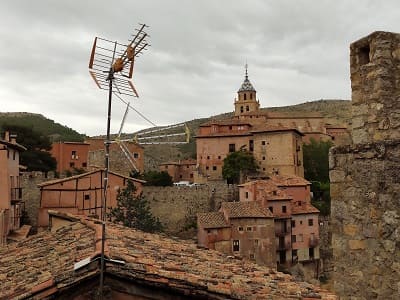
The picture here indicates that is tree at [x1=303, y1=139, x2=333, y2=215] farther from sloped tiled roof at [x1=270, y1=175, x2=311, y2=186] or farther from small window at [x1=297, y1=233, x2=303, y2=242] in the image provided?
small window at [x1=297, y1=233, x2=303, y2=242]

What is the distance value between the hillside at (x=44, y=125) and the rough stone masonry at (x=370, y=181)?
70763 millimetres

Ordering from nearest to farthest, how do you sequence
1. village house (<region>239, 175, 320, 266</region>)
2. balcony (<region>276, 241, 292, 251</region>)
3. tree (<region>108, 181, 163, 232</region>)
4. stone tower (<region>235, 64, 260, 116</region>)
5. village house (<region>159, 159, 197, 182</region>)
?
tree (<region>108, 181, 163, 232</region>) → balcony (<region>276, 241, 292, 251</region>) → village house (<region>239, 175, 320, 266</region>) → village house (<region>159, 159, 197, 182</region>) → stone tower (<region>235, 64, 260, 116</region>)

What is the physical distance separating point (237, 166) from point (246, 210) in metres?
15.6

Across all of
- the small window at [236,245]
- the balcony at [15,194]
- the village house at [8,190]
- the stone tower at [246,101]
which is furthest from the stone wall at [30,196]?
the stone tower at [246,101]

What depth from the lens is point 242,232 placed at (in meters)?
29.8

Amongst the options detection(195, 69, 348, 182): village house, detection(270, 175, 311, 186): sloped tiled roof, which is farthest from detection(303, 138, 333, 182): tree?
detection(270, 175, 311, 186): sloped tiled roof

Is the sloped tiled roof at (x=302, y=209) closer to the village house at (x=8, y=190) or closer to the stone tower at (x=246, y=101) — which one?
the village house at (x=8, y=190)

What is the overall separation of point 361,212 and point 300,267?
31.2 m

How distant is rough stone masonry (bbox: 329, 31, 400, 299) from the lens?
13.1 ft

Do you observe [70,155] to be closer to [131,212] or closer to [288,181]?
[131,212]

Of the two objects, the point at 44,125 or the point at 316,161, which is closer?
the point at 316,161

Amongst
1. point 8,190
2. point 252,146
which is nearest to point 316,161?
point 252,146

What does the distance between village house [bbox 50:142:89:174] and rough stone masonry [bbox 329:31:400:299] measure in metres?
44.6

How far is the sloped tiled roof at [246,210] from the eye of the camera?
97.9 ft
